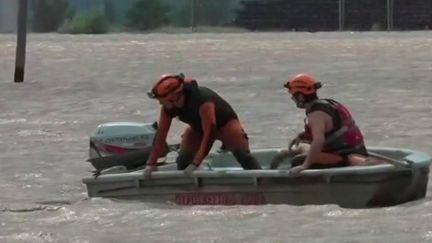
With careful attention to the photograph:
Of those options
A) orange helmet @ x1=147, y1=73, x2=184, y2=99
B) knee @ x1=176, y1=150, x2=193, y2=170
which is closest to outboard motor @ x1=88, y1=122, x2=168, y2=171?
knee @ x1=176, y1=150, x2=193, y2=170

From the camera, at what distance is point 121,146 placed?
35.1ft

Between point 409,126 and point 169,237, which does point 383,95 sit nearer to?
point 409,126

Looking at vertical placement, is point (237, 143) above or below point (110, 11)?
above

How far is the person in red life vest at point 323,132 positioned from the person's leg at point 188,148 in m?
0.78

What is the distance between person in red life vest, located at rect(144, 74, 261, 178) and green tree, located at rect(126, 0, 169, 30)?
6750 cm

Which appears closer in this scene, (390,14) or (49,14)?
(390,14)

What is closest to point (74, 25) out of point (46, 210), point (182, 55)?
point (182, 55)

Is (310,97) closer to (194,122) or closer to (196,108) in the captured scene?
(196,108)

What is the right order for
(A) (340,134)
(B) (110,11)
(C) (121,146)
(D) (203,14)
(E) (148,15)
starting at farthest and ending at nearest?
(B) (110,11)
(D) (203,14)
(E) (148,15)
(C) (121,146)
(A) (340,134)

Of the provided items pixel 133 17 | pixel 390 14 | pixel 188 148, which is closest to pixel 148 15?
pixel 133 17

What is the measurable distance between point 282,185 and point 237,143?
0.79 metres

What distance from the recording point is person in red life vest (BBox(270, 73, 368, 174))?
9.70 m

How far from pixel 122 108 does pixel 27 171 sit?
663 centimetres

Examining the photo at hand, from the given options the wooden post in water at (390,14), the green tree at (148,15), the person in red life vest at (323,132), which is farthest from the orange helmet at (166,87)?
the green tree at (148,15)
